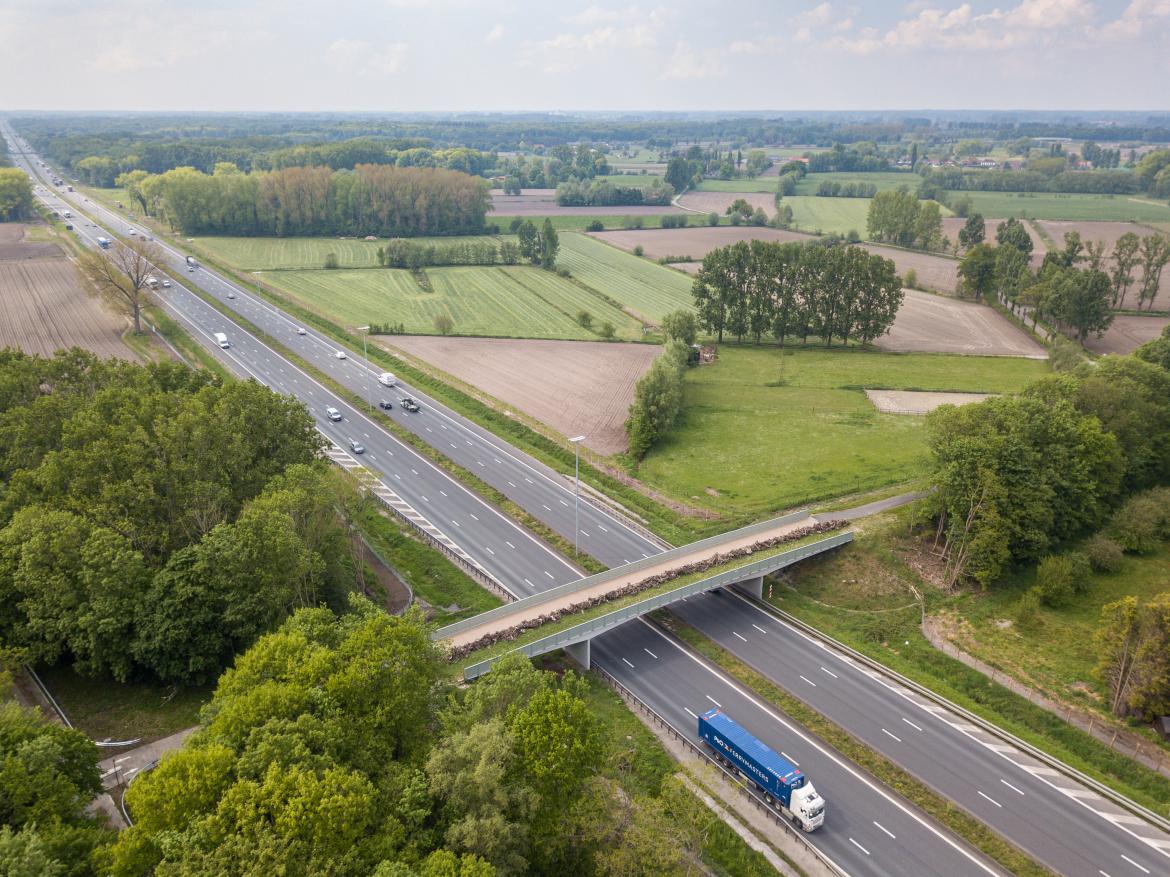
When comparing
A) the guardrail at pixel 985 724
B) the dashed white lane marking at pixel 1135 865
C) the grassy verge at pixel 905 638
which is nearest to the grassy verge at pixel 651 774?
the guardrail at pixel 985 724

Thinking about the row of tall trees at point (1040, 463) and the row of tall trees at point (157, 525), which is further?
the row of tall trees at point (1040, 463)

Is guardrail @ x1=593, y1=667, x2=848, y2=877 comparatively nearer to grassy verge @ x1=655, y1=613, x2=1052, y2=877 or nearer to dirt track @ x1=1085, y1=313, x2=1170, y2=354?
grassy verge @ x1=655, y1=613, x2=1052, y2=877

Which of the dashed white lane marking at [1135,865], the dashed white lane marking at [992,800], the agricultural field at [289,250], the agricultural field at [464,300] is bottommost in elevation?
the dashed white lane marking at [1135,865]

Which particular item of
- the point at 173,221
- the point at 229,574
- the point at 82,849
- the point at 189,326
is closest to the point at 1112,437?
the point at 229,574

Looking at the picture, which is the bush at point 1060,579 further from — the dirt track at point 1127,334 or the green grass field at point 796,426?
the dirt track at point 1127,334

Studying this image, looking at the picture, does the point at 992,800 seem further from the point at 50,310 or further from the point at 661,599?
the point at 50,310

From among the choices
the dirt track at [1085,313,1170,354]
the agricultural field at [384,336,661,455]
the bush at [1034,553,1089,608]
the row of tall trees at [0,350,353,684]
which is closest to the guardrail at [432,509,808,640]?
the row of tall trees at [0,350,353,684]

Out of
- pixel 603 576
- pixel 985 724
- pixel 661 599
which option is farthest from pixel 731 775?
pixel 603 576
